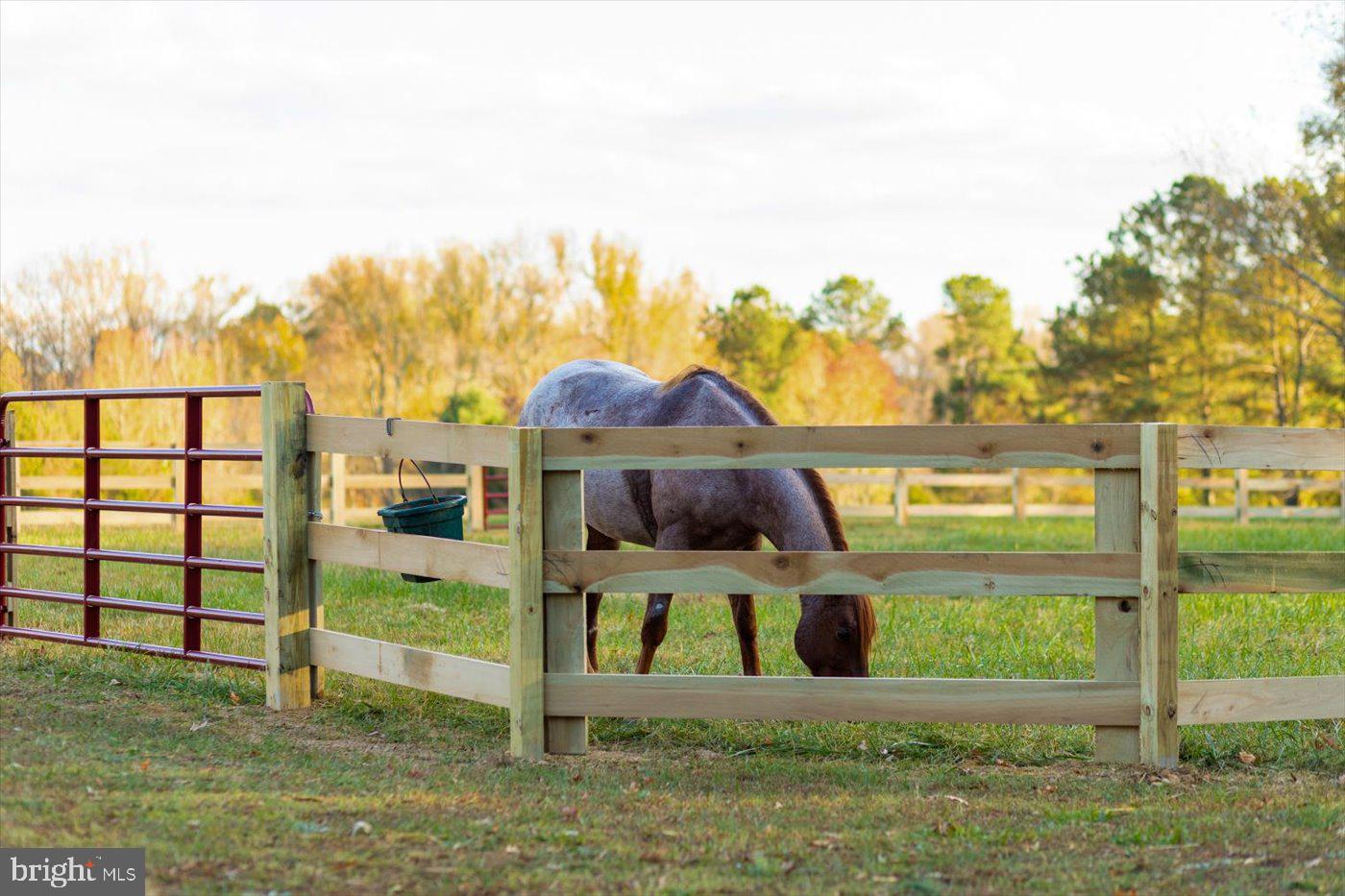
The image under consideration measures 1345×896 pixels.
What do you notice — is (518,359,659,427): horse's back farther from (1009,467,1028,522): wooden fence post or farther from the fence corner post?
(1009,467,1028,522): wooden fence post

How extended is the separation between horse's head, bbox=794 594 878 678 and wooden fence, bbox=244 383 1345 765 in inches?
17.9

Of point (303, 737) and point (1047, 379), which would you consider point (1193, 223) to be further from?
point (303, 737)

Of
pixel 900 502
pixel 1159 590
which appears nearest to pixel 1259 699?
pixel 1159 590

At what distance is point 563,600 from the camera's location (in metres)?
4.92

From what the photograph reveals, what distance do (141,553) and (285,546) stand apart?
1.52 m

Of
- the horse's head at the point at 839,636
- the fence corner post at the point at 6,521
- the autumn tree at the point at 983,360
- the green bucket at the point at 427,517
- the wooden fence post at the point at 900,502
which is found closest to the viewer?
the horse's head at the point at 839,636

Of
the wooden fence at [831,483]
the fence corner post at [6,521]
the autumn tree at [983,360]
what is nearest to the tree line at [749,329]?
the autumn tree at [983,360]

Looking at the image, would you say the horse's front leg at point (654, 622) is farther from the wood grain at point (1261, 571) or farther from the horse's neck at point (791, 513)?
the wood grain at point (1261, 571)

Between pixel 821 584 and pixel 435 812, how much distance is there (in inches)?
66.7

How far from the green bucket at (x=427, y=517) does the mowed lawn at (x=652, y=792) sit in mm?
811

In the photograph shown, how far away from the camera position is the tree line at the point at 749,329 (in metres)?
29.4

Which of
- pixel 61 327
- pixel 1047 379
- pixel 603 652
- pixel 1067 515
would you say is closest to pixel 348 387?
pixel 61 327

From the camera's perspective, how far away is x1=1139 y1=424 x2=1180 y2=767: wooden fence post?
465cm

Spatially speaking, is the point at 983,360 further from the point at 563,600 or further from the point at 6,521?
the point at 563,600
